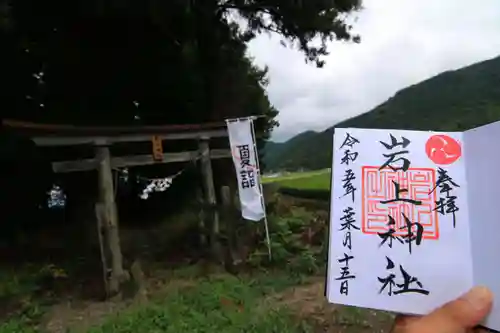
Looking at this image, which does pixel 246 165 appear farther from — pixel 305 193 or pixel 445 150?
pixel 305 193

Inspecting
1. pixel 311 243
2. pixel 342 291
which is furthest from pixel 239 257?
pixel 342 291

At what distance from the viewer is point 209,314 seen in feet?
12.2

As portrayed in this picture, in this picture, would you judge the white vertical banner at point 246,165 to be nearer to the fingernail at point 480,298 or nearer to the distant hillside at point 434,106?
the distant hillside at point 434,106

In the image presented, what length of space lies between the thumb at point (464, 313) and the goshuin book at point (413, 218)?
1cm

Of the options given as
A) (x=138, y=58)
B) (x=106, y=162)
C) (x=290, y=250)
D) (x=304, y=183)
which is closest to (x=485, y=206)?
(x=106, y=162)

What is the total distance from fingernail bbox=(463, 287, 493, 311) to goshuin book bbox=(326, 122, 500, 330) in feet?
0.03

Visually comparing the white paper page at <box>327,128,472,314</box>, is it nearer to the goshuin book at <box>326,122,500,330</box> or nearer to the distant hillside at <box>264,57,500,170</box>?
the goshuin book at <box>326,122,500,330</box>

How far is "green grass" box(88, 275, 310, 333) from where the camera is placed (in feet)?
11.3

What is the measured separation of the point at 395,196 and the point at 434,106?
8.29m

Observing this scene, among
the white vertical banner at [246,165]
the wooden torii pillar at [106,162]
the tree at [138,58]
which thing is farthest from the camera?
the tree at [138,58]

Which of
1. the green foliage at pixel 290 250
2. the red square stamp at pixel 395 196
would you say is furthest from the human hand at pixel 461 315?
the green foliage at pixel 290 250

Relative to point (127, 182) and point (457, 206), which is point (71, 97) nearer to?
point (127, 182)

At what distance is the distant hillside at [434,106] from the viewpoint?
645 cm

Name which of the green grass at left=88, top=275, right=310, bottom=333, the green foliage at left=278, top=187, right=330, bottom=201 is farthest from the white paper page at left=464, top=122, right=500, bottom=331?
the green foliage at left=278, top=187, right=330, bottom=201
